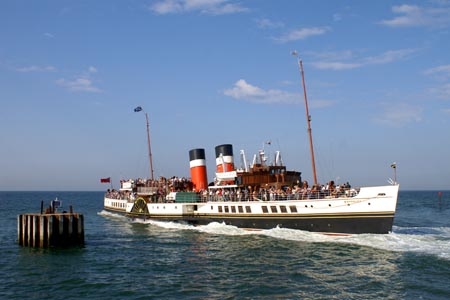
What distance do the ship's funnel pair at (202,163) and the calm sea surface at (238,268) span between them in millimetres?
11044

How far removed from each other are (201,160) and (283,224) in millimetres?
14446

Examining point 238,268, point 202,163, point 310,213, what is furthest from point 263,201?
point 202,163

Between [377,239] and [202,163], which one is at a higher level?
[202,163]

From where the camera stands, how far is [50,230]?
93.1 feet

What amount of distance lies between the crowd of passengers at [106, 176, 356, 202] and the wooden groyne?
12.7 m

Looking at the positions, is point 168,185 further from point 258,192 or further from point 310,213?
point 310,213

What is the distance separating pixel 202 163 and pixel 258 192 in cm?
1039

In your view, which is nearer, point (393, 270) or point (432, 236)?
point (393, 270)

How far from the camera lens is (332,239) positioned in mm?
29250

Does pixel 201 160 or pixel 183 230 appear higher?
pixel 201 160

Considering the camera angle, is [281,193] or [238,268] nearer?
[238,268]

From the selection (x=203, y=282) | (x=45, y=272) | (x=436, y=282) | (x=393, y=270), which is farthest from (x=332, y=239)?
(x=45, y=272)

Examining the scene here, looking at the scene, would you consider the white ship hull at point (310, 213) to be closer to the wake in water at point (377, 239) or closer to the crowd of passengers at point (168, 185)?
the wake in water at point (377, 239)

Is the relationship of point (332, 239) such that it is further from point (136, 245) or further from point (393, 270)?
point (136, 245)
